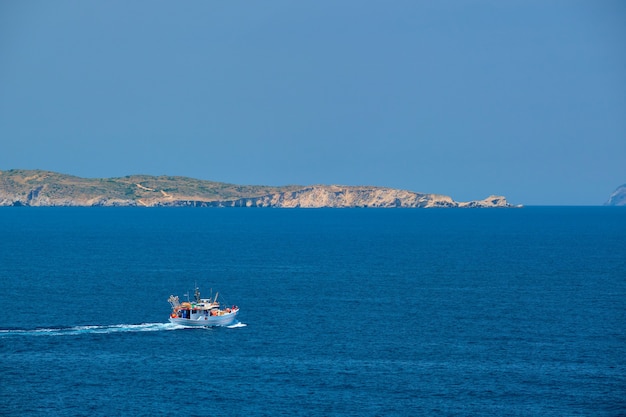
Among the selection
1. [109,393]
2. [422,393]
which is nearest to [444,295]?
[422,393]

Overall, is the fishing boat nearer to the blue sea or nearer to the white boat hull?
the white boat hull

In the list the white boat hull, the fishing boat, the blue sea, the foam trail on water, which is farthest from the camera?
the fishing boat

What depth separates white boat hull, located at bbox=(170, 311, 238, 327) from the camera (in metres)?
111

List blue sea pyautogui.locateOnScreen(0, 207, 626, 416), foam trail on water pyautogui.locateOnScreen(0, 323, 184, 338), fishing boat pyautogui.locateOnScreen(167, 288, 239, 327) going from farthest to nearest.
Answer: fishing boat pyautogui.locateOnScreen(167, 288, 239, 327)
foam trail on water pyautogui.locateOnScreen(0, 323, 184, 338)
blue sea pyautogui.locateOnScreen(0, 207, 626, 416)

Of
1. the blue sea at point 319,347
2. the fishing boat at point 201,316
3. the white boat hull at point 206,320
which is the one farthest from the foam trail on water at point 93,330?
the fishing boat at point 201,316

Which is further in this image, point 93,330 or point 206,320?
point 206,320

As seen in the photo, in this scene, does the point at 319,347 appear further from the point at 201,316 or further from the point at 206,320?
the point at 201,316

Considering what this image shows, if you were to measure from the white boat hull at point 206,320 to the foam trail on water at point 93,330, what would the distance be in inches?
28.6

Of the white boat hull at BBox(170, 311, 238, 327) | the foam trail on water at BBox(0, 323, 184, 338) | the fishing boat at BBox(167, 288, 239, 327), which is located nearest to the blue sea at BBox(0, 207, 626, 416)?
the foam trail on water at BBox(0, 323, 184, 338)

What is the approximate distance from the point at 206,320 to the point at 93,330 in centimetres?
1428

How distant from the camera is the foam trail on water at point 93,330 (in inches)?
4040

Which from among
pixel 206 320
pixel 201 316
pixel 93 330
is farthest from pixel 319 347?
pixel 93 330

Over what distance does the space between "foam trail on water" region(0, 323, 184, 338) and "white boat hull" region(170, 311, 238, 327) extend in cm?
73

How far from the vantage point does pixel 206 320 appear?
367ft
